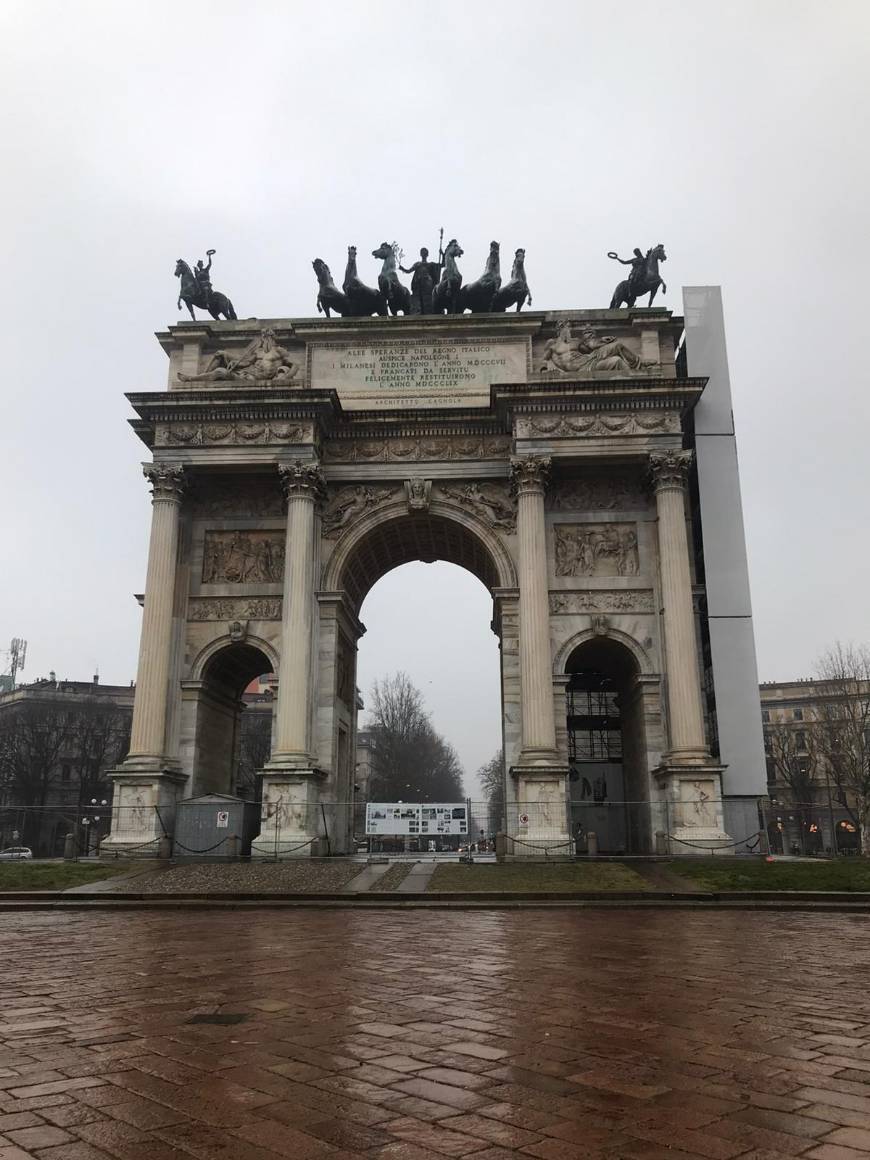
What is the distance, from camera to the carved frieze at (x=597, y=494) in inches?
1258

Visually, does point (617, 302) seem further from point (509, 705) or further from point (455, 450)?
point (509, 705)

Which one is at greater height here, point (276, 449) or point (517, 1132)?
A: point (276, 449)

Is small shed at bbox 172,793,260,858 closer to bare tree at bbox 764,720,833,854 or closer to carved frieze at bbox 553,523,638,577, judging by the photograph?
carved frieze at bbox 553,523,638,577

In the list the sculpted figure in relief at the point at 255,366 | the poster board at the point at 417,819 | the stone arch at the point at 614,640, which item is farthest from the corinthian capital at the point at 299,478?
the poster board at the point at 417,819

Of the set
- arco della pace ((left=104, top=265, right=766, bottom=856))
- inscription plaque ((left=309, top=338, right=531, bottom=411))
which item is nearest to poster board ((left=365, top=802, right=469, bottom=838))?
arco della pace ((left=104, top=265, right=766, bottom=856))

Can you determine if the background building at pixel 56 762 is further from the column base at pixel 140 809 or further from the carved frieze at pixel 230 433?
the carved frieze at pixel 230 433

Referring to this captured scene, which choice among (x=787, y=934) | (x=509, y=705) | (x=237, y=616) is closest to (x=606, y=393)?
(x=509, y=705)

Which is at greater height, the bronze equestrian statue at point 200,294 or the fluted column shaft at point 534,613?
the bronze equestrian statue at point 200,294

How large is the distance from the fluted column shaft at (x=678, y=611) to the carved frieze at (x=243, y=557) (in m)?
13.3

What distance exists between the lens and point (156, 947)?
445 inches

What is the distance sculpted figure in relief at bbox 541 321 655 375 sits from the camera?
32000 millimetres

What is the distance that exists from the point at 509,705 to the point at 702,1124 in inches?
1034

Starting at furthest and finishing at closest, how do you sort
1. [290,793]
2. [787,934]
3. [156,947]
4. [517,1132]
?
1. [290,793]
2. [787,934]
3. [156,947]
4. [517,1132]

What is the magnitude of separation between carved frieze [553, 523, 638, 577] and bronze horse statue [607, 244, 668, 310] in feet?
28.2
